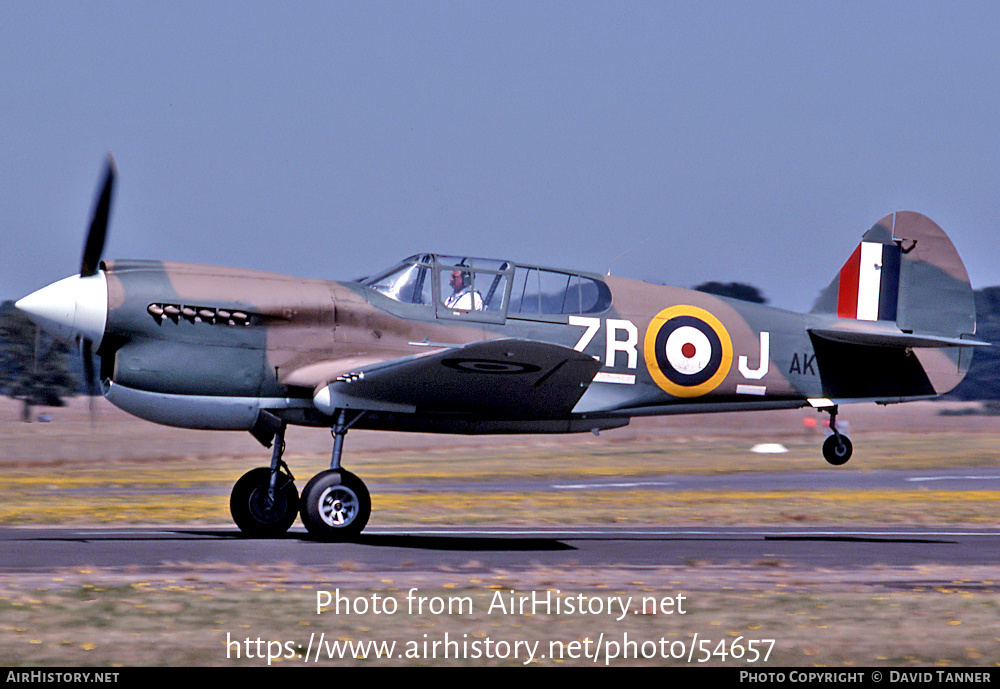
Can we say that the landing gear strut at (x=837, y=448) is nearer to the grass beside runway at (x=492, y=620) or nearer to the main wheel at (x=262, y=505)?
the grass beside runway at (x=492, y=620)

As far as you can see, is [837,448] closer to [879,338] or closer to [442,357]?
[879,338]

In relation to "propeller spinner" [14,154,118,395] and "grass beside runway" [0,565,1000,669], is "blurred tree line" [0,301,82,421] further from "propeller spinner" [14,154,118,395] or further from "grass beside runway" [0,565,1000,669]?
"grass beside runway" [0,565,1000,669]

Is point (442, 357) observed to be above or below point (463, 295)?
below

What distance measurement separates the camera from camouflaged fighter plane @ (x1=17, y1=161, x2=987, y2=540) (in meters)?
12.3

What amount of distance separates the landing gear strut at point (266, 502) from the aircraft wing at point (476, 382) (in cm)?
129

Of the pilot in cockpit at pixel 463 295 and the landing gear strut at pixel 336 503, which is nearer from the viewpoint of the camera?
the landing gear strut at pixel 336 503

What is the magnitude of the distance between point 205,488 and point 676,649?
1662cm

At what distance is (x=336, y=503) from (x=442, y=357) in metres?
1.97

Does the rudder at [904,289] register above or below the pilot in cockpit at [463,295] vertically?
above

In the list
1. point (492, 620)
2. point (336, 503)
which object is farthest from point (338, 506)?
point (492, 620)

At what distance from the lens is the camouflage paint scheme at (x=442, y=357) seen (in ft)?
40.3

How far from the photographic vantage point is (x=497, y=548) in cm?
1264

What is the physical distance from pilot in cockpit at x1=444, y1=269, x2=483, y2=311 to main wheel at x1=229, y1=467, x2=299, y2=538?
265 centimetres

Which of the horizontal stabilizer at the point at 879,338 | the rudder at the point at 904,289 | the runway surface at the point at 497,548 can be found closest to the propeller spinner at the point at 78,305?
the runway surface at the point at 497,548
